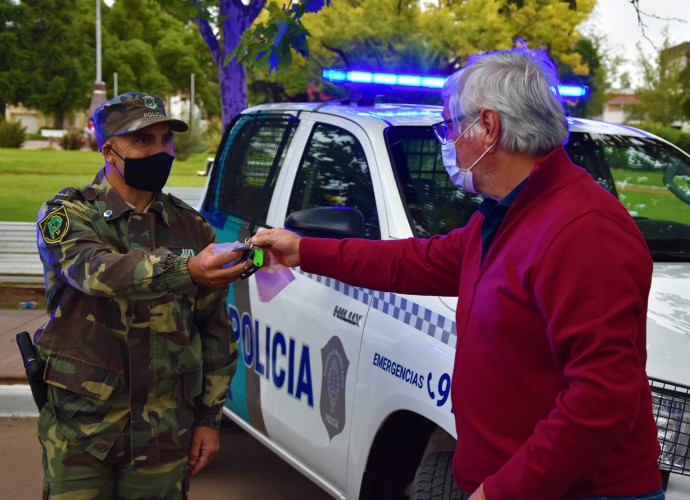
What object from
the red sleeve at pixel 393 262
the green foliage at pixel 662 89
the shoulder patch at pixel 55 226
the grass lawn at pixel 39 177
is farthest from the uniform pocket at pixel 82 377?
the green foliage at pixel 662 89

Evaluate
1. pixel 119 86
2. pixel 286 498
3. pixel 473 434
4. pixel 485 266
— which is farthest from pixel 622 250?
pixel 119 86

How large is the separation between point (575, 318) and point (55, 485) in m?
1.75

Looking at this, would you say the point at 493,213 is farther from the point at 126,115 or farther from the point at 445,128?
the point at 126,115

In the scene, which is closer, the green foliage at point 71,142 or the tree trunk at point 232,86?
the tree trunk at point 232,86

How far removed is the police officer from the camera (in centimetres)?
271

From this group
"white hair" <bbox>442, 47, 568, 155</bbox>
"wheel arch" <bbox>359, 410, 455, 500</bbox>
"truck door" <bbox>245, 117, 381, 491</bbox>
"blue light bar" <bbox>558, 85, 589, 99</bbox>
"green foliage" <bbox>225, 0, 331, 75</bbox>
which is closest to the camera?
"white hair" <bbox>442, 47, 568, 155</bbox>

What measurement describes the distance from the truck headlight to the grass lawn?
25.9ft

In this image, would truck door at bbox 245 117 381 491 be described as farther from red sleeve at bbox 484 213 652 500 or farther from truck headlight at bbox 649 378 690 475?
red sleeve at bbox 484 213 652 500

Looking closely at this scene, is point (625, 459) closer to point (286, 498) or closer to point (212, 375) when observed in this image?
point (212, 375)

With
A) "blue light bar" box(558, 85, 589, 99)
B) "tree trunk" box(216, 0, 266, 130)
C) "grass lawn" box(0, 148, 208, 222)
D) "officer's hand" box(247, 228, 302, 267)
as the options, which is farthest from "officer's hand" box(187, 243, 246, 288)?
"grass lawn" box(0, 148, 208, 222)

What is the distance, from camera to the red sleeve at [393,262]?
8.43ft

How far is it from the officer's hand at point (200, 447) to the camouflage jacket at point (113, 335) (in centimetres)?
13

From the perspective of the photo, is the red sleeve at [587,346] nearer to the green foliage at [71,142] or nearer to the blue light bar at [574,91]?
the blue light bar at [574,91]

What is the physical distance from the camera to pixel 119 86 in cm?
4984
